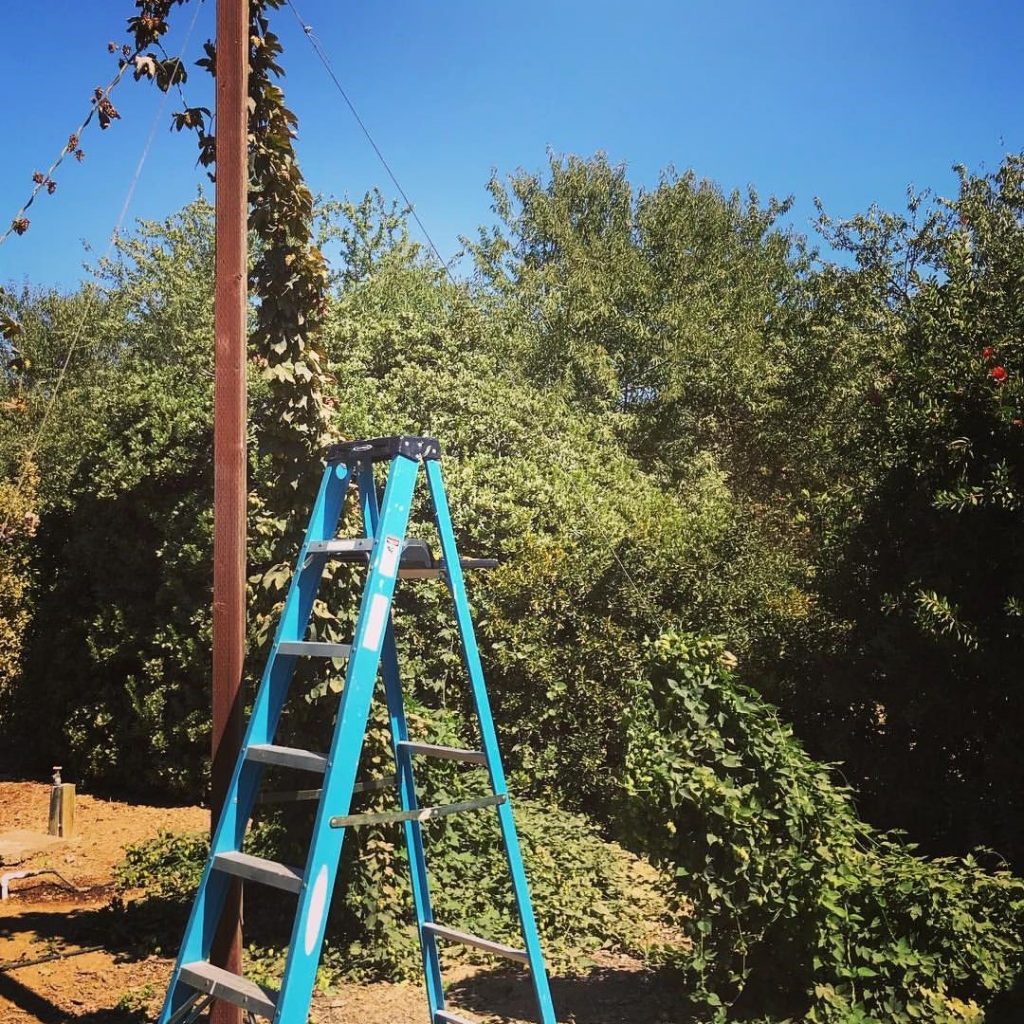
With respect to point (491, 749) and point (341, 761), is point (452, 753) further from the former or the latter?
point (341, 761)

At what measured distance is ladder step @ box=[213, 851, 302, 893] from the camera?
3174 mm

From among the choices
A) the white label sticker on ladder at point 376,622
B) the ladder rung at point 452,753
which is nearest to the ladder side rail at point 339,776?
the white label sticker on ladder at point 376,622

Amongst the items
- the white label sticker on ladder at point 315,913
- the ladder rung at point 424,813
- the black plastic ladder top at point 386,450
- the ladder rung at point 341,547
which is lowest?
the white label sticker on ladder at point 315,913

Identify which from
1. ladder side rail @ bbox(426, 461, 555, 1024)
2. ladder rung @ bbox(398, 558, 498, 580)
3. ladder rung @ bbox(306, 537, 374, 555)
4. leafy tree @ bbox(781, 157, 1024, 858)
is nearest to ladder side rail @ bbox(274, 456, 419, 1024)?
ladder rung @ bbox(306, 537, 374, 555)

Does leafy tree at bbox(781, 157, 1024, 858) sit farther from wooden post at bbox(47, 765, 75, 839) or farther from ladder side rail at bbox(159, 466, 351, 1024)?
wooden post at bbox(47, 765, 75, 839)

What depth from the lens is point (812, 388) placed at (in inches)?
715

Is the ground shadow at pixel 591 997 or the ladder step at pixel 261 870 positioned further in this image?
the ground shadow at pixel 591 997

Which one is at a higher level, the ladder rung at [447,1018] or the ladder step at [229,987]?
the ladder step at [229,987]

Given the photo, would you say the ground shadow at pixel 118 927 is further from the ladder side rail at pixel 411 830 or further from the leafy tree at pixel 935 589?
the leafy tree at pixel 935 589

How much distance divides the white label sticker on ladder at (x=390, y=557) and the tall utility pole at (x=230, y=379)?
1.25m

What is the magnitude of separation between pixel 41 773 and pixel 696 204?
21.1 meters

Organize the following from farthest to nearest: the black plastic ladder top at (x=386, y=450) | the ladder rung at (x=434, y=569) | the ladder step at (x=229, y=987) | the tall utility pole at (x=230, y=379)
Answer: the tall utility pole at (x=230, y=379) → the ladder rung at (x=434, y=569) → the black plastic ladder top at (x=386, y=450) → the ladder step at (x=229, y=987)

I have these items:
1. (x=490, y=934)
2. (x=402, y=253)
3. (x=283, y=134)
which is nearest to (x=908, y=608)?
(x=490, y=934)

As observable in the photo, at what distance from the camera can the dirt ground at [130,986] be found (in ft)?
16.5
